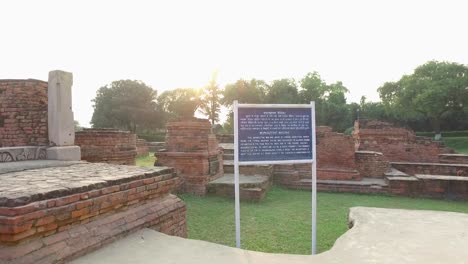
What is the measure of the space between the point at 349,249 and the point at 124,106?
37.9 meters

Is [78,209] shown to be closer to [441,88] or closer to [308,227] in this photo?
[308,227]

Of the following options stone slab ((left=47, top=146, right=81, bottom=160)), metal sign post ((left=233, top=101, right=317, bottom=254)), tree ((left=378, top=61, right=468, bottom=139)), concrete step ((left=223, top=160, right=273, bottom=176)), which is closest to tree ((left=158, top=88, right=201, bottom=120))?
tree ((left=378, top=61, right=468, bottom=139))

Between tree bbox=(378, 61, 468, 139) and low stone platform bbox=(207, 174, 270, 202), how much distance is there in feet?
76.2

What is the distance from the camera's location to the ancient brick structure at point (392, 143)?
1305 cm

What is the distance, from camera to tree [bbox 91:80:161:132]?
1523 inches

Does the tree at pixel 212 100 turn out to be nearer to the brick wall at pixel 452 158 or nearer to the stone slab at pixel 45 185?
the brick wall at pixel 452 158

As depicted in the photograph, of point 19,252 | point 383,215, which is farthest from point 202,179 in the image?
point 19,252

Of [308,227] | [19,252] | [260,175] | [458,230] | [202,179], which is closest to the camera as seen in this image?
[19,252]

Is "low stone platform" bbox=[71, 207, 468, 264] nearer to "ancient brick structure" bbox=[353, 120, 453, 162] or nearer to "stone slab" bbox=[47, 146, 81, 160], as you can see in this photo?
"stone slab" bbox=[47, 146, 81, 160]

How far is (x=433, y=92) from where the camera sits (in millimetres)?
27578

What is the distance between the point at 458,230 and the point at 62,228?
390 centimetres

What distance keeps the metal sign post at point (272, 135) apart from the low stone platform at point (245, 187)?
10.3ft

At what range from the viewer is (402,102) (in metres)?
30.9

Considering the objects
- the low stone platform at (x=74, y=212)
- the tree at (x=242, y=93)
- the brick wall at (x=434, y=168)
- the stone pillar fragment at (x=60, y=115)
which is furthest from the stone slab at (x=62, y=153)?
the tree at (x=242, y=93)
